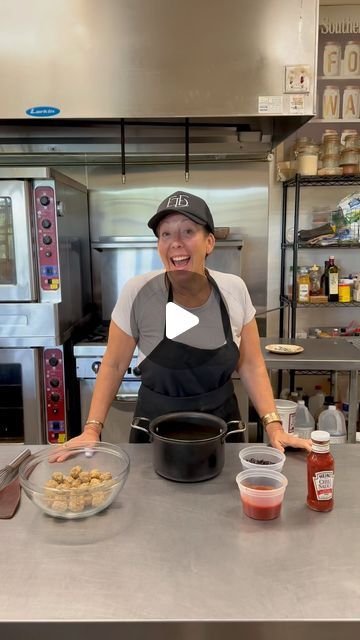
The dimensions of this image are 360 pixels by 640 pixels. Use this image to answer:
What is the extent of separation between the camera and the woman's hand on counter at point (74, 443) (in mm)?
1115

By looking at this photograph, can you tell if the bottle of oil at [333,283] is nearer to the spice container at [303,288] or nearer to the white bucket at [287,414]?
the spice container at [303,288]

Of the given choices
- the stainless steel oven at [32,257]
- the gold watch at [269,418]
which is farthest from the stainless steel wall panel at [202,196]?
the gold watch at [269,418]

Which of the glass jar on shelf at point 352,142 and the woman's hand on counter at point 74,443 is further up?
the glass jar on shelf at point 352,142

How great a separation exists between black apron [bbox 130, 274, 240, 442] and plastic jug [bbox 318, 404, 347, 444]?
1.14 metres

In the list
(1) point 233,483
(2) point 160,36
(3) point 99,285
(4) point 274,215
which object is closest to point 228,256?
(4) point 274,215

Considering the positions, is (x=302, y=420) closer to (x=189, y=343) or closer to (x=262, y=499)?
(x=189, y=343)

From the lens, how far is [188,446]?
1.01m

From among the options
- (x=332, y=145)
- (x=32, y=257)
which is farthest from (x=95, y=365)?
(x=332, y=145)

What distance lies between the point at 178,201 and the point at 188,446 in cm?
66

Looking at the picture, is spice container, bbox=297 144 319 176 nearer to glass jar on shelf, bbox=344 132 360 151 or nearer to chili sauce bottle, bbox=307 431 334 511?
glass jar on shelf, bbox=344 132 360 151

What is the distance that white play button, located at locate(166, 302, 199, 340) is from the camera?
4.83ft

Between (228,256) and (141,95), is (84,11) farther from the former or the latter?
(228,256)

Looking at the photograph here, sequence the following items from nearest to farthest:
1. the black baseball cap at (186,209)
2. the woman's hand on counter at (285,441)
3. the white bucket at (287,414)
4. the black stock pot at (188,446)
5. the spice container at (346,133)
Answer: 1. the black stock pot at (188,446)
2. the woman's hand on counter at (285,441)
3. the black baseball cap at (186,209)
4. the white bucket at (287,414)
5. the spice container at (346,133)

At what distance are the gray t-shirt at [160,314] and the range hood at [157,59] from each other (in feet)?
3.09
